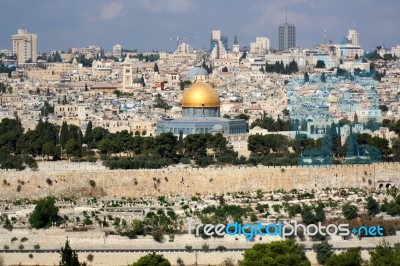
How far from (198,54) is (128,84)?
193 ft

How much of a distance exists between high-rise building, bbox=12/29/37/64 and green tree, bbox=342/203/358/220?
4877 inches

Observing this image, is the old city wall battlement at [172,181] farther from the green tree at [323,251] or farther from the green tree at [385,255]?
the green tree at [385,255]

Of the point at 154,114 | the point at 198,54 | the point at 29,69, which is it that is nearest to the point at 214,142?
the point at 154,114

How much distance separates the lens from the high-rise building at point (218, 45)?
16285 centimetres

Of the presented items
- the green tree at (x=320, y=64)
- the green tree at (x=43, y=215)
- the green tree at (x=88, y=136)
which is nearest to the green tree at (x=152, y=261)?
the green tree at (x=43, y=215)

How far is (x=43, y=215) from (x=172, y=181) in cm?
918

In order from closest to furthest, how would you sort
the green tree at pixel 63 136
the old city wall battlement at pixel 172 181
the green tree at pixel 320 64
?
the old city wall battlement at pixel 172 181, the green tree at pixel 63 136, the green tree at pixel 320 64

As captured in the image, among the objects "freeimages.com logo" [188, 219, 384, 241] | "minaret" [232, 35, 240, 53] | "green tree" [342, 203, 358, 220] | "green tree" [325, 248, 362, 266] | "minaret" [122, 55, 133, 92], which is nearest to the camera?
"green tree" [325, 248, 362, 266]

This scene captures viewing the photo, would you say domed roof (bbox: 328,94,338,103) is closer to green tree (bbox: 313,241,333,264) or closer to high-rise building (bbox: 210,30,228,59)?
green tree (bbox: 313,241,333,264)

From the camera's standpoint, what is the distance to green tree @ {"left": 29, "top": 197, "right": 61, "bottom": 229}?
128ft

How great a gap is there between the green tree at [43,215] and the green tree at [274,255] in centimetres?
788

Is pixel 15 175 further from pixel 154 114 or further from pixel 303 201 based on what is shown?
pixel 154 114

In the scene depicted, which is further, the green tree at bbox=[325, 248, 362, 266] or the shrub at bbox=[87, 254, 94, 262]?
the shrub at bbox=[87, 254, 94, 262]

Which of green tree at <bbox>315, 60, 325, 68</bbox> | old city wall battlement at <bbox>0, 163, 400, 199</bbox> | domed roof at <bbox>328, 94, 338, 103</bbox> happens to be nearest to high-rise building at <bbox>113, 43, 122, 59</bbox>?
green tree at <bbox>315, 60, 325, 68</bbox>
